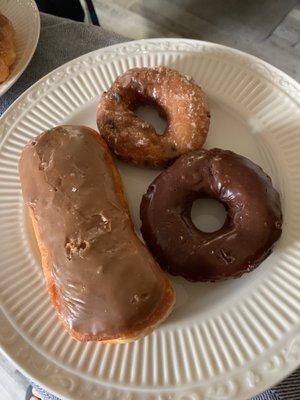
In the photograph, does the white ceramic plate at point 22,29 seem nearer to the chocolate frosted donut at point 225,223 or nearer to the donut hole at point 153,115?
the donut hole at point 153,115

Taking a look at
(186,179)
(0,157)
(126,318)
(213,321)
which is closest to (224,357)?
(213,321)

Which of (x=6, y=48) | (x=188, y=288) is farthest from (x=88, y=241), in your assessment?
(x=6, y=48)

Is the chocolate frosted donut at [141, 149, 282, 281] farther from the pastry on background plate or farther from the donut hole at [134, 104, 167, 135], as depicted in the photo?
the pastry on background plate

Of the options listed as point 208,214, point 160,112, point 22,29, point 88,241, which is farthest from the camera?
point 22,29

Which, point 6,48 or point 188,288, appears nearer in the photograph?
point 188,288

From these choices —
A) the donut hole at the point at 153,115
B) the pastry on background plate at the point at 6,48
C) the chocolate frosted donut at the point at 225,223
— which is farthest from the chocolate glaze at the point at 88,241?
the pastry on background plate at the point at 6,48

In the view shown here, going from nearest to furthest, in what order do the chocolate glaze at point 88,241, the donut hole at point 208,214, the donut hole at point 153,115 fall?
the chocolate glaze at point 88,241 → the donut hole at point 208,214 → the donut hole at point 153,115

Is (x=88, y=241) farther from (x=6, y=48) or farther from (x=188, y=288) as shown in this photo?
(x=6, y=48)
